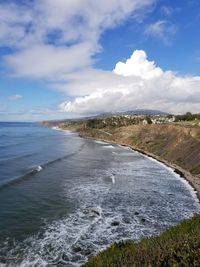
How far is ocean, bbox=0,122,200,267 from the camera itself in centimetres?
2250

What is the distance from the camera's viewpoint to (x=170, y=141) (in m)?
82.5

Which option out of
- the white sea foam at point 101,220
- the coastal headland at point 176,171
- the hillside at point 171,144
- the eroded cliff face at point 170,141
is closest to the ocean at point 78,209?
the white sea foam at point 101,220

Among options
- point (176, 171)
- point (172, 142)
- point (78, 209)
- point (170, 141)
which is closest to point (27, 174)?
point (78, 209)

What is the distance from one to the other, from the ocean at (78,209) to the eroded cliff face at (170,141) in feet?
25.4

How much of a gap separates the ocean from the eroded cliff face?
774cm

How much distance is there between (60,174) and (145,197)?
1700 cm

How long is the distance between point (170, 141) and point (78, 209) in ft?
180

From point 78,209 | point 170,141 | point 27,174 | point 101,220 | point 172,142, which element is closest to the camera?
point 101,220

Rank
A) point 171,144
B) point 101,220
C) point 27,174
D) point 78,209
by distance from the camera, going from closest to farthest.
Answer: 1. point 101,220
2. point 78,209
3. point 27,174
4. point 171,144

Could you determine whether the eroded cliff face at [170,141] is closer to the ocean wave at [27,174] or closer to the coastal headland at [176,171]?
the coastal headland at [176,171]

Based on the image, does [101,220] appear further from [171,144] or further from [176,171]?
[171,144]

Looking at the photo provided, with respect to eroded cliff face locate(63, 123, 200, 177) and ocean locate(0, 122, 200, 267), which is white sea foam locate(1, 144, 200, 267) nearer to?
ocean locate(0, 122, 200, 267)

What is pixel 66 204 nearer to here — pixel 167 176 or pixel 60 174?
pixel 60 174

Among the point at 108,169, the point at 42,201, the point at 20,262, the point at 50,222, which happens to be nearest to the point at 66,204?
the point at 42,201
